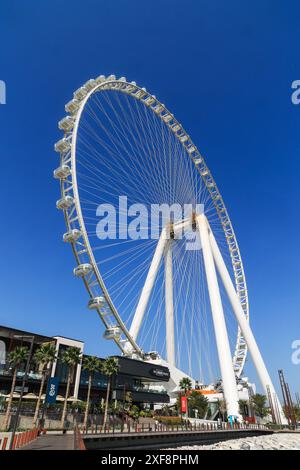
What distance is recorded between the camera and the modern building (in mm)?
48469

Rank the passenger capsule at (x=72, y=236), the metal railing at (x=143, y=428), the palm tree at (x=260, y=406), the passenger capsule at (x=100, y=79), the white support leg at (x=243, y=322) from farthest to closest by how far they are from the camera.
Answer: the palm tree at (x=260, y=406) → the white support leg at (x=243, y=322) → the passenger capsule at (x=100, y=79) → the metal railing at (x=143, y=428) → the passenger capsule at (x=72, y=236)

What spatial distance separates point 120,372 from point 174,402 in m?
17.1

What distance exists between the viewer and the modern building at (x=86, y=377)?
4847 cm

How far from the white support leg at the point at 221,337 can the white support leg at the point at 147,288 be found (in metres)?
6.13

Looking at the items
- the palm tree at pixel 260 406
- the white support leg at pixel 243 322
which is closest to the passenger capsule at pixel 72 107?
the white support leg at pixel 243 322

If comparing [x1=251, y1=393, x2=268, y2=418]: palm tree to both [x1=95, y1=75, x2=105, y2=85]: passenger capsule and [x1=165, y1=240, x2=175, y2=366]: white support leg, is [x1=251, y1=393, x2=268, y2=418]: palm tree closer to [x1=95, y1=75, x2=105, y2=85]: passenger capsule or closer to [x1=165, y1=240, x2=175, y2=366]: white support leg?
[x1=165, y1=240, x2=175, y2=366]: white support leg

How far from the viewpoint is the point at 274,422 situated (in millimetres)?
54156

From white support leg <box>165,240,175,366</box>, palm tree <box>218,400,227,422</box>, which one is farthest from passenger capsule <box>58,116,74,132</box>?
palm tree <box>218,400,227,422</box>

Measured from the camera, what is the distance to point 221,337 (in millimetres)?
46344

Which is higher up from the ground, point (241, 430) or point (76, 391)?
point (76, 391)

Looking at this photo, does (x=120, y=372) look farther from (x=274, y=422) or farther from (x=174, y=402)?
(x=274, y=422)

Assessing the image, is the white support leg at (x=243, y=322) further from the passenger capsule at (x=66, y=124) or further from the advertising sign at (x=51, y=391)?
the advertising sign at (x=51, y=391)

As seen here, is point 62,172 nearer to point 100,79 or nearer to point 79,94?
point 79,94
